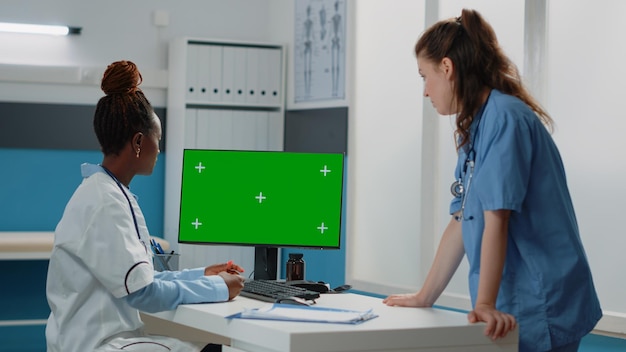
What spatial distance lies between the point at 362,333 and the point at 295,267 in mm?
911

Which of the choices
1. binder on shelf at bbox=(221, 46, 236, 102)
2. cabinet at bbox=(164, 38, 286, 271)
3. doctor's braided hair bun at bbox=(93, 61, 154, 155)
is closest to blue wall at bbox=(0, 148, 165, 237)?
cabinet at bbox=(164, 38, 286, 271)

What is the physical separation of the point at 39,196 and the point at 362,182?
63.4 inches

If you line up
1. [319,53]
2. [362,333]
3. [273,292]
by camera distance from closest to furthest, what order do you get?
[362,333]
[273,292]
[319,53]

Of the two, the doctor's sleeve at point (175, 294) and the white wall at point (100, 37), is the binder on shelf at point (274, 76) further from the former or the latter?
the doctor's sleeve at point (175, 294)

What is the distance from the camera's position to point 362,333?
1.71m

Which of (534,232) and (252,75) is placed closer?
(534,232)

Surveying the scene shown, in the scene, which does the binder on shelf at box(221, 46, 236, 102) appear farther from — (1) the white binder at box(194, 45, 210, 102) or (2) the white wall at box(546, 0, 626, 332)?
(2) the white wall at box(546, 0, 626, 332)

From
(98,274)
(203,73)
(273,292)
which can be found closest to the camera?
(98,274)

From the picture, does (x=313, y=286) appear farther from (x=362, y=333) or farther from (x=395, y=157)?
(x=395, y=157)

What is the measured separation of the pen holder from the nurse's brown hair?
1.17 m

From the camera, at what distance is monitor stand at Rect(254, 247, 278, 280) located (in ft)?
8.77

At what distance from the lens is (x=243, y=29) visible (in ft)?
16.2

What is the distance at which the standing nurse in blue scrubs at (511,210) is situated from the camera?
175 cm

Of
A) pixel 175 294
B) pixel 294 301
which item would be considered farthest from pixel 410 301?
pixel 175 294
